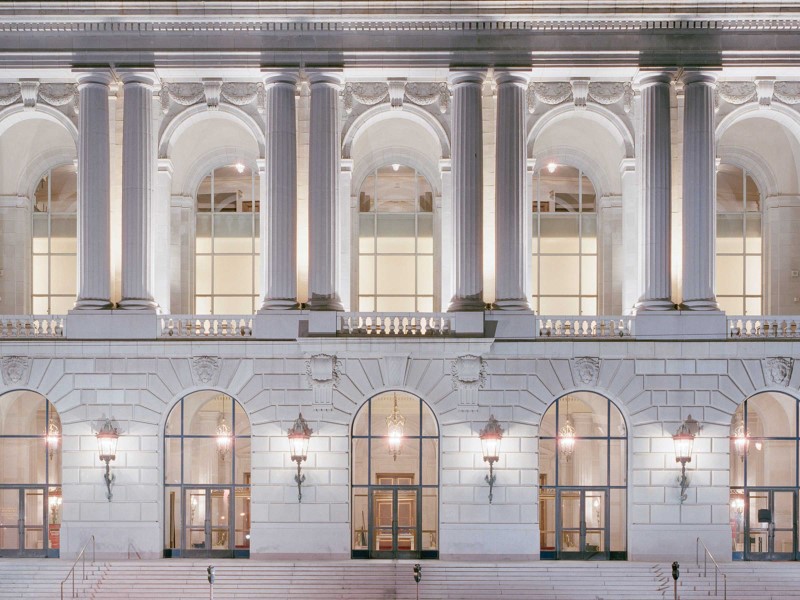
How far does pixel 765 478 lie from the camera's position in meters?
36.4

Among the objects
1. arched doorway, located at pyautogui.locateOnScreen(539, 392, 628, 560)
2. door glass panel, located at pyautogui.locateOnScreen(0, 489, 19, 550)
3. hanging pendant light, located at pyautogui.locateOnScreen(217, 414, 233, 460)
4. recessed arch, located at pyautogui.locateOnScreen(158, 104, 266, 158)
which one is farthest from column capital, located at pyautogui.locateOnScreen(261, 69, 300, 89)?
door glass panel, located at pyautogui.locateOnScreen(0, 489, 19, 550)

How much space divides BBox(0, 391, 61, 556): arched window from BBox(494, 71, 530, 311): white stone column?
1655 centimetres

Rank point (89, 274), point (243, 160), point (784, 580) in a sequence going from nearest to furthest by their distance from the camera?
point (784, 580)
point (89, 274)
point (243, 160)

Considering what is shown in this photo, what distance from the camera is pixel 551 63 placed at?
120ft

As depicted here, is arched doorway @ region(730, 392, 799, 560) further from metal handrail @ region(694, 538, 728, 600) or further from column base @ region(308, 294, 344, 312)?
column base @ region(308, 294, 344, 312)

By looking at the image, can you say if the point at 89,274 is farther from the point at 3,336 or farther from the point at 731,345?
the point at 731,345

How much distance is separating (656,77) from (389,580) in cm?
1960

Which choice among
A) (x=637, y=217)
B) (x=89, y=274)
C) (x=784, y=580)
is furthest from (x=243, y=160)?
(x=784, y=580)

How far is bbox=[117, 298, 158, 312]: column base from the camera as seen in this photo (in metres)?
36.0

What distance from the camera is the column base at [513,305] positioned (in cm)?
3612

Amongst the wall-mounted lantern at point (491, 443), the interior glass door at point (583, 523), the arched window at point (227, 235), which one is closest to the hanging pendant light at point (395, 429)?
the wall-mounted lantern at point (491, 443)

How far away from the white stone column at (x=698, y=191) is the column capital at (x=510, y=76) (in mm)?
5722

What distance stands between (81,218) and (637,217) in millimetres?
19905

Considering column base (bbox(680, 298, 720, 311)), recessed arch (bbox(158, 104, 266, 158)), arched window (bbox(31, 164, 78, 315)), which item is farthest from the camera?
arched window (bbox(31, 164, 78, 315))
